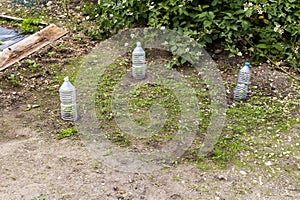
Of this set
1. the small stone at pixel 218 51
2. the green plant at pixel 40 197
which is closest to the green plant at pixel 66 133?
the green plant at pixel 40 197

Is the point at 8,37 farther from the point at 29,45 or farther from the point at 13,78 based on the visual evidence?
the point at 13,78

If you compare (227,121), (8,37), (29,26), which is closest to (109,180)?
(227,121)

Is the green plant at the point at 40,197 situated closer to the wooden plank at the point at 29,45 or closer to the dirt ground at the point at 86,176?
the dirt ground at the point at 86,176

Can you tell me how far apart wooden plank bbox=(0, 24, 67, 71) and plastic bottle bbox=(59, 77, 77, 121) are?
1298 mm

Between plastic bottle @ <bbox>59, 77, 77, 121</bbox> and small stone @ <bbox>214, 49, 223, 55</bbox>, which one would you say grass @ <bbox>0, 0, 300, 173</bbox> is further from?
small stone @ <bbox>214, 49, 223, 55</bbox>

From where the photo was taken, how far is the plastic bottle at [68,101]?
12.8 ft

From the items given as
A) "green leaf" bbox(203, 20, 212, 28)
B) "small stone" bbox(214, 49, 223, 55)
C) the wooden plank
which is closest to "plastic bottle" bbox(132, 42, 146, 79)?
"green leaf" bbox(203, 20, 212, 28)

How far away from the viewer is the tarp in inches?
215

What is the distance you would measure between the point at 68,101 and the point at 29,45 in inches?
64.7

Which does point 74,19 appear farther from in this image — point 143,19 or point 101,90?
point 101,90

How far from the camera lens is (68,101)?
13.0ft

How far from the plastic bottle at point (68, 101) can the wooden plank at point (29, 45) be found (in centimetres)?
130

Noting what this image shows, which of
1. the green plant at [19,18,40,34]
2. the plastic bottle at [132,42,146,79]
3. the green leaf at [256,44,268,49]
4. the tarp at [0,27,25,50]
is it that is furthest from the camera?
the green plant at [19,18,40,34]

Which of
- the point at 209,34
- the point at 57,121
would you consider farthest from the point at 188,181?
the point at 209,34
